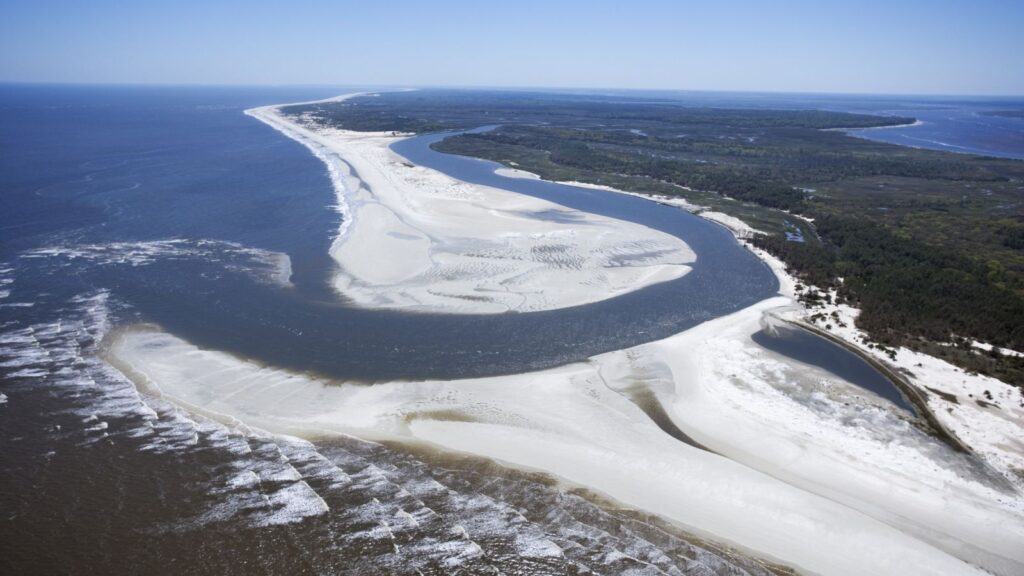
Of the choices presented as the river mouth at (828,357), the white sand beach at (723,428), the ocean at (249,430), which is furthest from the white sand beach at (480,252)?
the river mouth at (828,357)

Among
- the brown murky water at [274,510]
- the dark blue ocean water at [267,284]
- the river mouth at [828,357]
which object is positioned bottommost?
the brown murky water at [274,510]

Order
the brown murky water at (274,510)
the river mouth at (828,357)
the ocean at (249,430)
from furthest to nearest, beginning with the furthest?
the river mouth at (828,357) < the ocean at (249,430) < the brown murky water at (274,510)

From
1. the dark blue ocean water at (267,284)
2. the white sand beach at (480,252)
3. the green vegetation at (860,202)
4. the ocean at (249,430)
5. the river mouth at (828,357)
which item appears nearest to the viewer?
the ocean at (249,430)

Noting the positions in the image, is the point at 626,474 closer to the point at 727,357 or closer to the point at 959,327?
the point at 727,357

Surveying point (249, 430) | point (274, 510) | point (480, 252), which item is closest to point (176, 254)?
point (480, 252)

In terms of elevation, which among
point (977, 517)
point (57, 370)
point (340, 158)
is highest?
point (340, 158)

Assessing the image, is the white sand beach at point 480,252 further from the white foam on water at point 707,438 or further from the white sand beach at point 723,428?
the white foam on water at point 707,438

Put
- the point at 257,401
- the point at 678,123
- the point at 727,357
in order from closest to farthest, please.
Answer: the point at 257,401, the point at 727,357, the point at 678,123

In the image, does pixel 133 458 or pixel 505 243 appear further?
pixel 505 243

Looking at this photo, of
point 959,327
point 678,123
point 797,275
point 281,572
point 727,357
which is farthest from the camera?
point 678,123

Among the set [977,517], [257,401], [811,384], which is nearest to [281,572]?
[257,401]
